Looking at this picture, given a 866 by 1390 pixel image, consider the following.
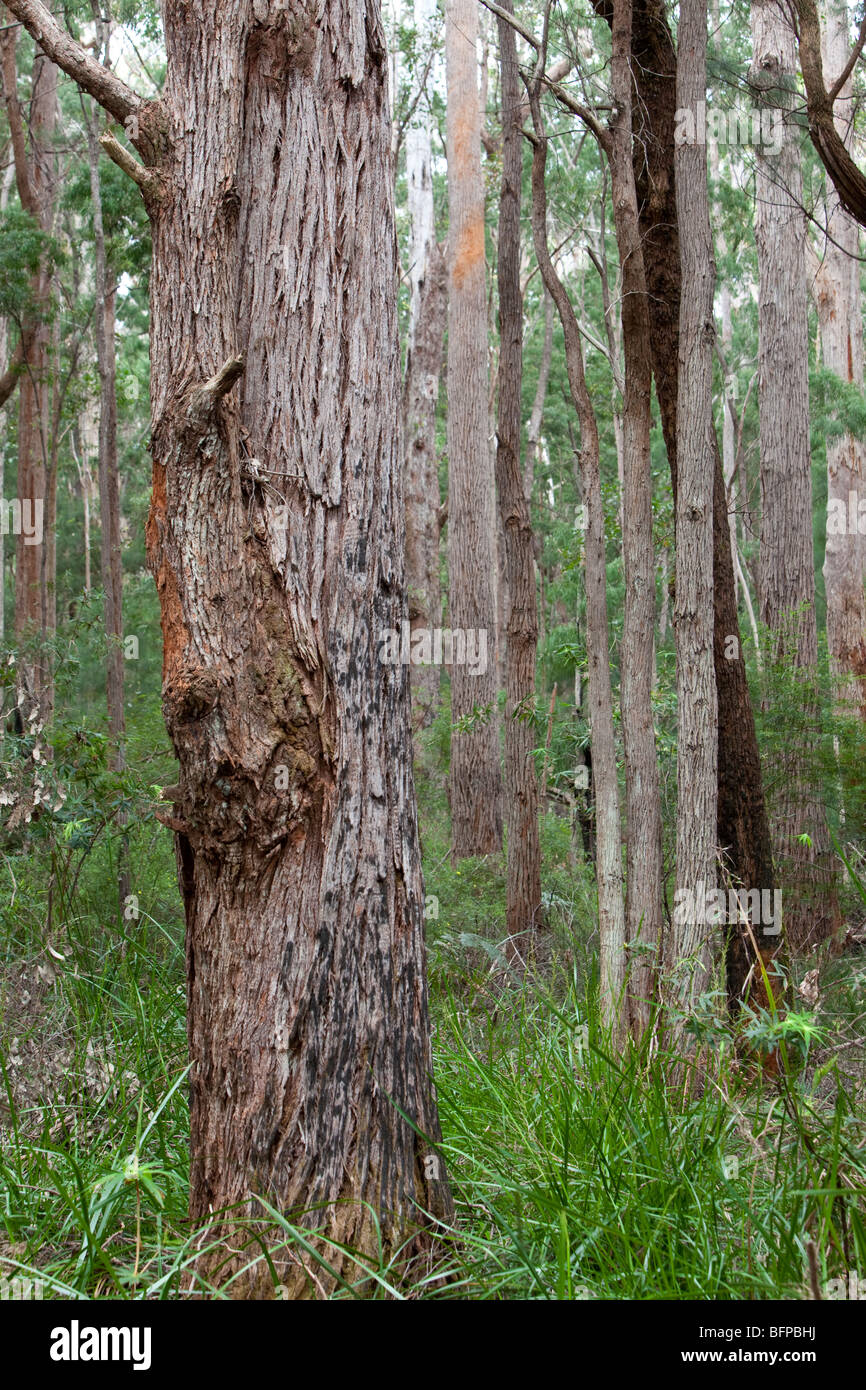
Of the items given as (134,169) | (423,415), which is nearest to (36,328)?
(423,415)

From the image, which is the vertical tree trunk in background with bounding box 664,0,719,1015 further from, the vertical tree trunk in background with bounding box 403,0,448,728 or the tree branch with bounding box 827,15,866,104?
the vertical tree trunk in background with bounding box 403,0,448,728

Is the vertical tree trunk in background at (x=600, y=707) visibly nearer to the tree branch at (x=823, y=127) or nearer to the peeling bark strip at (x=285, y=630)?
the tree branch at (x=823, y=127)

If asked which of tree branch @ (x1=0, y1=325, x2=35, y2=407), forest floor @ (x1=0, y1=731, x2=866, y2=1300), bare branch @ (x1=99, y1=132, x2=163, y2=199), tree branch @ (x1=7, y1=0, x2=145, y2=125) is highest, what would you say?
tree branch @ (x1=0, y1=325, x2=35, y2=407)

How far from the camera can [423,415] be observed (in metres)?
12.6

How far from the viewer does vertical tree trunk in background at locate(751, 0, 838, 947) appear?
286 inches

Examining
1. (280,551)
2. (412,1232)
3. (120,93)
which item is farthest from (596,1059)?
(120,93)

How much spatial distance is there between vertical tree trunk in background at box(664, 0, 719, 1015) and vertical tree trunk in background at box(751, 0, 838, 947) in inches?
121

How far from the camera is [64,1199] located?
104 inches

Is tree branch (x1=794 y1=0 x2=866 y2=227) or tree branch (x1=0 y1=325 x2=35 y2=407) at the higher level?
tree branch (x1=0 y1=325 x2=35 y2=407)

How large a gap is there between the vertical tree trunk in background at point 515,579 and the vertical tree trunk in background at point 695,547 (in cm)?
193

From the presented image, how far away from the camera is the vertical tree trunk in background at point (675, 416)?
5160 mm

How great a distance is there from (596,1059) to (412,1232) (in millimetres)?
1018

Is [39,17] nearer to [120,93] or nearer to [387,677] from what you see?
[120,93]

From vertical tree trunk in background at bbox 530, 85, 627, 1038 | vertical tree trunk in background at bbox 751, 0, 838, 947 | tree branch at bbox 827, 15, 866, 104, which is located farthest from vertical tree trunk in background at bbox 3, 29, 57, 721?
tree branch at bbox 827, 15, 866, 104
